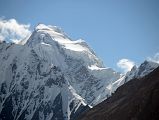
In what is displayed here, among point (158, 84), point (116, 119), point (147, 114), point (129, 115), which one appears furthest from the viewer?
point (116, 119)

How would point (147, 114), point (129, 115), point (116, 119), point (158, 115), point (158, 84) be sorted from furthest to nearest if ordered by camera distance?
point (116, 119), point (129, 115), point (158, 84), point (147, 114), point (158, 115)

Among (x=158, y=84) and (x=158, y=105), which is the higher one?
(x=158, y=84)

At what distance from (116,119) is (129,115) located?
15096mm

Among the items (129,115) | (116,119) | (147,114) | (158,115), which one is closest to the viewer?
(158,115)

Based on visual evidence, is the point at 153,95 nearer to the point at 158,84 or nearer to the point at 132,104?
the point at 158,84

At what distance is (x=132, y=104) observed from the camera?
7564 inches

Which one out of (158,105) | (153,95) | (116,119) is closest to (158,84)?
(153,95)

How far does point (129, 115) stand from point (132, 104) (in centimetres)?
981

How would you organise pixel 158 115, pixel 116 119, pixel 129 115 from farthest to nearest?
1. pixel 116 119
2. pixel 129 115
3. pixel 158 115

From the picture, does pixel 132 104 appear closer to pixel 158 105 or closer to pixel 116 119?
pixel 116 119

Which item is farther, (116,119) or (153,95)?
(116,119)

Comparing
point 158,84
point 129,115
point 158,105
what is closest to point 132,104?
point 129,115

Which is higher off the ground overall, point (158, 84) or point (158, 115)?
point (158, 84)

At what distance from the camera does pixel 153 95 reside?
540ft
